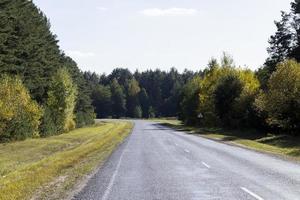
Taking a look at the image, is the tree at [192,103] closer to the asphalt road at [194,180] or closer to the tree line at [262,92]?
the tree line at [262,92]

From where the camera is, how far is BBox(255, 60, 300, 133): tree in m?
50.6

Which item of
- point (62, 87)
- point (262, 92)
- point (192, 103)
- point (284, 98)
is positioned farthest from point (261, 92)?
point (192, 103)

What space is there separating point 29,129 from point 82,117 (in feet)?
166

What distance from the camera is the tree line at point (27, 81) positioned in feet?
132

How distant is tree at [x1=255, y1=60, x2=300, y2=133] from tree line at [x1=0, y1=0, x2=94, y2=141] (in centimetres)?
2277

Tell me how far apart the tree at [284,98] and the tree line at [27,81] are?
74.7 feet

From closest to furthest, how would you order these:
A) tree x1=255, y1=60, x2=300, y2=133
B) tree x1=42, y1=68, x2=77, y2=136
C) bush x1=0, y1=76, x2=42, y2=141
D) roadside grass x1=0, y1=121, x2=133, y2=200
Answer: roadside grass x1=0, y1=121, x2=133, y2=200
bush x1=0, y1=76, x2=42, y2=141
tree x1=255, y1=60, x2=300, y2=133
tree x1=42, y1=68, x2=77, y2=136

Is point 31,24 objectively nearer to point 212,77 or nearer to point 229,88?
point 229,88

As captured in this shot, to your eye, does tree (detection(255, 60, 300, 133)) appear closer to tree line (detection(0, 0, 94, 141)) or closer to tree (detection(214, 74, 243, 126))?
tree (detection(214, 74, 243, 126))

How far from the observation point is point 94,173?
19719mm

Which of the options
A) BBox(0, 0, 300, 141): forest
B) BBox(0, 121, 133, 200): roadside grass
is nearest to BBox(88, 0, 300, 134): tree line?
BBox(0, 0, 300, 141): forest

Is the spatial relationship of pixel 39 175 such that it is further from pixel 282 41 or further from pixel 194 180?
pixel 282 41

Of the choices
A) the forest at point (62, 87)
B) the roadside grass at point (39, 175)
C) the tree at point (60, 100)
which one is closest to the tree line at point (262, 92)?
the forest at point (62, 87)

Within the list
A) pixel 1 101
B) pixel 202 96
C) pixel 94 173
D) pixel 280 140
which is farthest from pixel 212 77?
pixel 94 173
